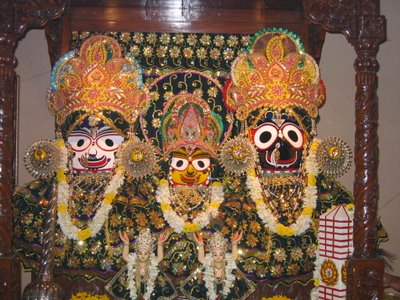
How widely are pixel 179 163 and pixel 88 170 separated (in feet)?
2.68

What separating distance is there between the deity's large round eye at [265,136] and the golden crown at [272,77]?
178 millimetres

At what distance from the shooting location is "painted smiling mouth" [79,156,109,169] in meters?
4.91

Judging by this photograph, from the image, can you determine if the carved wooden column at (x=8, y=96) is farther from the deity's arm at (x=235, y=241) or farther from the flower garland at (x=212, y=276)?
the deity's arm at (x=235, y=241)

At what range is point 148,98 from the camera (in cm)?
501

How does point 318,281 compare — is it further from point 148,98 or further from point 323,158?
point 148,98

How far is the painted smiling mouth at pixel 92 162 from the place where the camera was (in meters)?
4.91

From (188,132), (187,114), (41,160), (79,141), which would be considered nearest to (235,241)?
(188,132)

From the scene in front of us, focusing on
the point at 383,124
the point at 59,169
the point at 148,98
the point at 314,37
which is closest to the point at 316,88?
the point at 314,37

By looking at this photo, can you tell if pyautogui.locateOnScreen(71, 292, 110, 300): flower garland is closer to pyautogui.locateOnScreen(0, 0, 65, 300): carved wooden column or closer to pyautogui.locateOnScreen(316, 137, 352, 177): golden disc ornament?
pyautogui.locateOnScreen(0, 0, 65, 300): carved wooden column

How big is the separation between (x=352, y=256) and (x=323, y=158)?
1.00 m

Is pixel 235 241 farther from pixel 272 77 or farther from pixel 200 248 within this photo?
pixel 272 77

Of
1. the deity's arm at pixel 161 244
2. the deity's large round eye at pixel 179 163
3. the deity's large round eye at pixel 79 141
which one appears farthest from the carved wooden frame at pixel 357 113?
the deity's large round eye at pixel 179 163

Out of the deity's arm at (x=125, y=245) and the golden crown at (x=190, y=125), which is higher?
the golden crown at (x=190, y=125)

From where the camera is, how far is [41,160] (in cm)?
475
